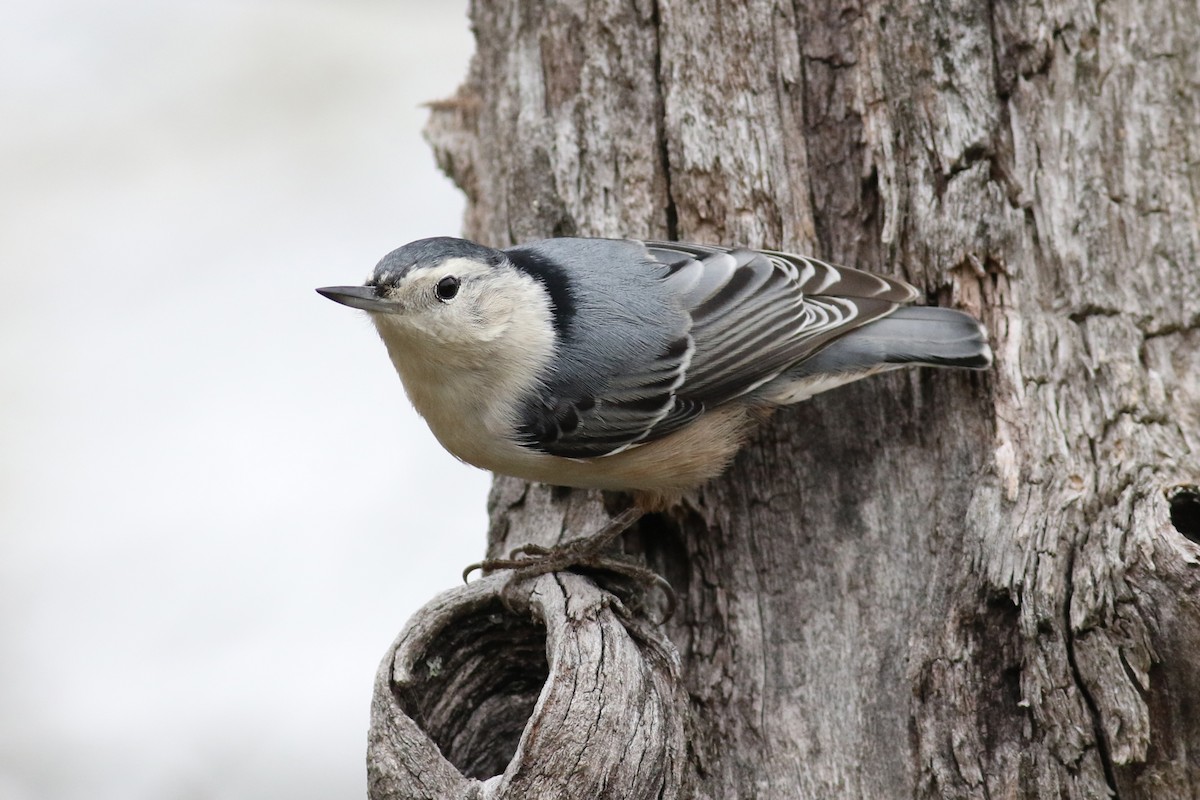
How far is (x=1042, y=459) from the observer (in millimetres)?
2439

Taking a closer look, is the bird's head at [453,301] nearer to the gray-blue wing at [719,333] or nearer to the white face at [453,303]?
the white face at [453,303]

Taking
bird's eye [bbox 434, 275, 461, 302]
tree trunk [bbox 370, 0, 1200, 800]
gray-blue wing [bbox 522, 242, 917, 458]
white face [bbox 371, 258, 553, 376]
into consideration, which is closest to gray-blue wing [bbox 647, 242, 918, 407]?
gray-blue wing [bbox 522, 242, 917, 458]

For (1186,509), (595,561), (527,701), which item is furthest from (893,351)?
(527,701)

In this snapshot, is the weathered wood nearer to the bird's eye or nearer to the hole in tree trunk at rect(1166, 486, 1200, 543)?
the bird's eye

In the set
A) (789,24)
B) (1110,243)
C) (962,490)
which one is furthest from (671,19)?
(962,490)

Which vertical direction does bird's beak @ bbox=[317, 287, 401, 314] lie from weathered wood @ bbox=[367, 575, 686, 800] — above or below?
above

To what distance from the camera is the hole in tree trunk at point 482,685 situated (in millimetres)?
2422

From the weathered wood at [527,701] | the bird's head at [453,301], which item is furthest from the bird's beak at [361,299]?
the weathered wood at [527,701]

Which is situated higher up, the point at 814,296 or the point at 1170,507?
the point at 814,296

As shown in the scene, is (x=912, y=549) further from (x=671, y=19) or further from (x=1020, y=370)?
(x=671, y=19)

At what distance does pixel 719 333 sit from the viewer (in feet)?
8.81

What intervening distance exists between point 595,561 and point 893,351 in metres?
0.82

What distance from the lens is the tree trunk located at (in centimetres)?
216

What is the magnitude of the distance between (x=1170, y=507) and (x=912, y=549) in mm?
547
